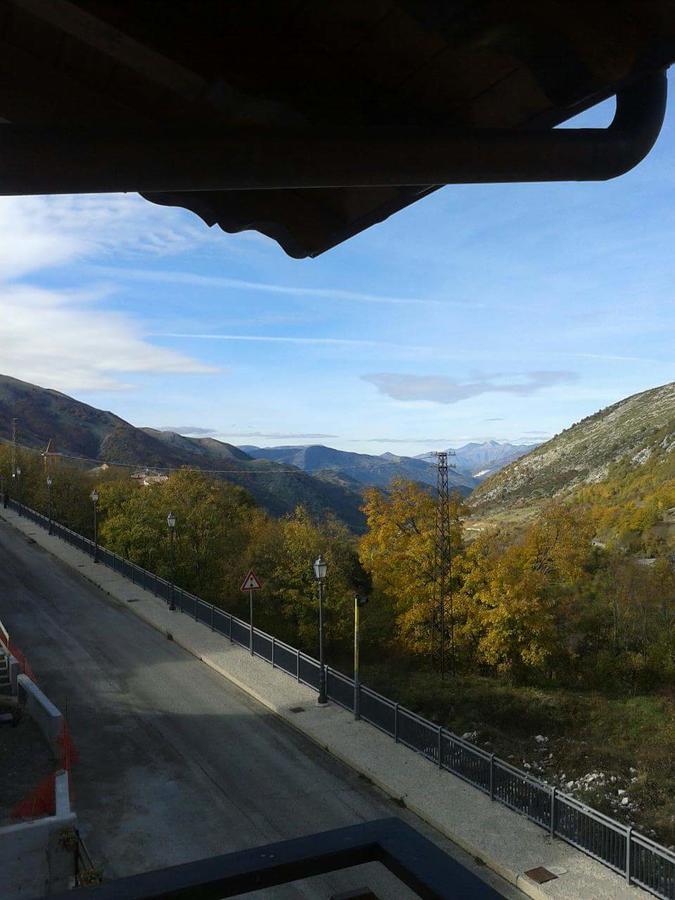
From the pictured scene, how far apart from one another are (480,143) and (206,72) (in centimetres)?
78

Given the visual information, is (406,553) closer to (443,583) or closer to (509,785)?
(443,583)

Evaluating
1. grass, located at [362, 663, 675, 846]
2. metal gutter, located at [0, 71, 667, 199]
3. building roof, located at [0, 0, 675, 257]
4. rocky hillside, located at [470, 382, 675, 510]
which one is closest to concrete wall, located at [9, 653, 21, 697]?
grass, located at [362, 663, 675, 846]

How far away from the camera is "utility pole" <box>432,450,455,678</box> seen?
96.2 feet

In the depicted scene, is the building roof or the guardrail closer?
the building roof

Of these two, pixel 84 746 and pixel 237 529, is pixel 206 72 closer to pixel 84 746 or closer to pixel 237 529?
pixel 84 746

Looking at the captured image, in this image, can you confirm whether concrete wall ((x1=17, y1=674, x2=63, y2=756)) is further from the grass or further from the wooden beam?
the wooden beam

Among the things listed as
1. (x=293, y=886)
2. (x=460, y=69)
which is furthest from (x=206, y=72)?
(x=293, y=886)

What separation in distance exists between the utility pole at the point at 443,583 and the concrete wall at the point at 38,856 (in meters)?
19.6

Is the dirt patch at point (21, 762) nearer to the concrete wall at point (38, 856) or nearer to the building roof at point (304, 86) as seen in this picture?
the concrete wall at point (38, 856)

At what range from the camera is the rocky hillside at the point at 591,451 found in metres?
118

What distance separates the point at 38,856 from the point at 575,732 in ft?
54.7

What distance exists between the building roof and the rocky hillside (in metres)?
110

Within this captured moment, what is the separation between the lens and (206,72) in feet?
6.63

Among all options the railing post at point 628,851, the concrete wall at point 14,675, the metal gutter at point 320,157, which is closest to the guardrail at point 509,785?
the railing post at point 628,851
